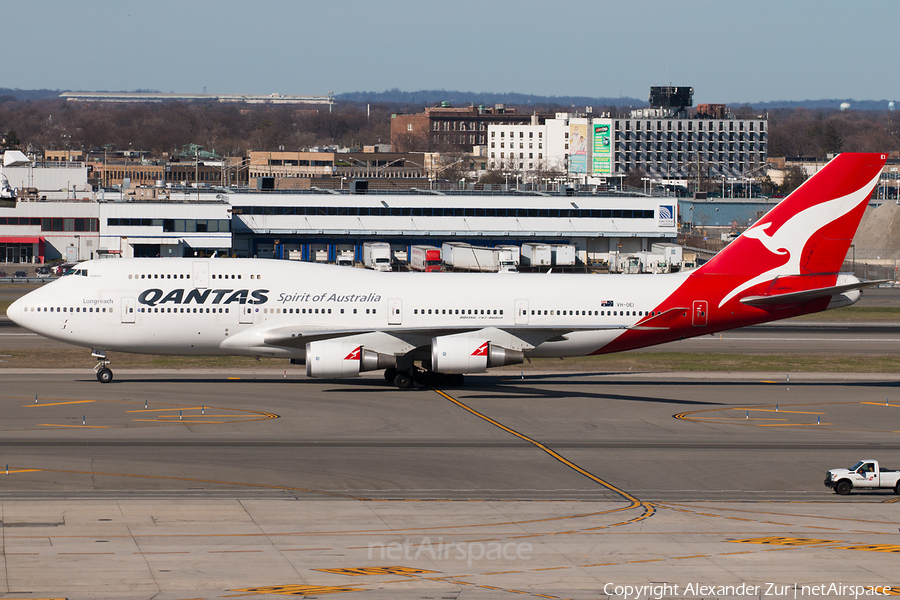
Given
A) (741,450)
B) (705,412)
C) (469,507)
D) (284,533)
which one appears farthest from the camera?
(705,412)

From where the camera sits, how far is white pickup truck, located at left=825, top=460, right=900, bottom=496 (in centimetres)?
3072

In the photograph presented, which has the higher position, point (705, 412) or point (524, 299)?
point (524, 299)

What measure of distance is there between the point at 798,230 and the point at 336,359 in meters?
22.5

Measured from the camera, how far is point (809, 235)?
4862cm

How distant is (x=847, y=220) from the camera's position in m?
48.8

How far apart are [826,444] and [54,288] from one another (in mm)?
33486

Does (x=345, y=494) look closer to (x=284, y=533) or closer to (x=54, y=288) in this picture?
(x=284, y=533)

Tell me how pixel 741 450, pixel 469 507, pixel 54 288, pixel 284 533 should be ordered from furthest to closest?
pixel 54 288, pixel 741 450, pixel 469 507, pixel 284 533

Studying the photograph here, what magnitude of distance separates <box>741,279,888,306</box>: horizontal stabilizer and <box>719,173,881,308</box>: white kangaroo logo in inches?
32.2

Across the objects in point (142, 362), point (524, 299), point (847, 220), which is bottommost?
point (142, 362)

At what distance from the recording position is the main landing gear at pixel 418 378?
4728 cm

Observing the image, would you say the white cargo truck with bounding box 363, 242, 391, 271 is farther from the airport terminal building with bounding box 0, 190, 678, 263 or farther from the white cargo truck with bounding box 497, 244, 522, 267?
the white cargo truck with bounding box 497, 244, 522, 267

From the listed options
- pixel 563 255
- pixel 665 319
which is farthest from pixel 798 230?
pixel 563 255

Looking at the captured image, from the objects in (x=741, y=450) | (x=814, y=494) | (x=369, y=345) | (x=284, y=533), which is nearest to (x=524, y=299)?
(x=369, y=345)
